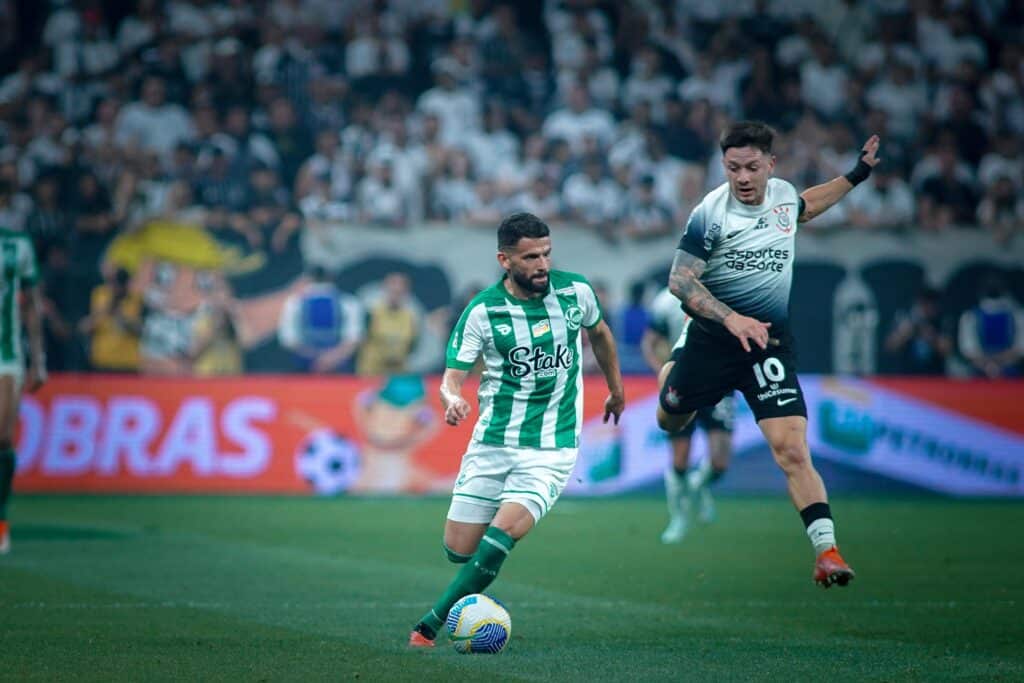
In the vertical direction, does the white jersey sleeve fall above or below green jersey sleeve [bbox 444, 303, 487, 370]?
above

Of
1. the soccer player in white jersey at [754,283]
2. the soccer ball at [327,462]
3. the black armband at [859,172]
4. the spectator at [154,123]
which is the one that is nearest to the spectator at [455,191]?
the soccer ball at [327,462]

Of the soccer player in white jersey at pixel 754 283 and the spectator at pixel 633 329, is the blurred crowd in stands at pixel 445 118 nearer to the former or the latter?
the spectator at pixel 633 329

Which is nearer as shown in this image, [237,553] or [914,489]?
[237,553]

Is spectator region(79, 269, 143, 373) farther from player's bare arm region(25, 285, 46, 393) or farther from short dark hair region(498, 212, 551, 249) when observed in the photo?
short dark hair region(498, 212, 551, 249)

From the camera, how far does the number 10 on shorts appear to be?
8.45 m

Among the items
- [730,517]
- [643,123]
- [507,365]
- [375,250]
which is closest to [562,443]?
[507,365]

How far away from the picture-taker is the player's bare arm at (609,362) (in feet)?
25.7

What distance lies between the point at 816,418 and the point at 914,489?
146cm

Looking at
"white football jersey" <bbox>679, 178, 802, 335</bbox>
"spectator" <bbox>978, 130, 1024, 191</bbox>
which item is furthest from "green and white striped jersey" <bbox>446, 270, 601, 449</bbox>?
"spectator" <bbox>978, 130, 1024, 191</bbox>

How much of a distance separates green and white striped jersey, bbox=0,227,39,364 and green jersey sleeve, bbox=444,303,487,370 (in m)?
5.25

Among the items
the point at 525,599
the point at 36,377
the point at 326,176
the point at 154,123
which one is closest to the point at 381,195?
the point at 326,176

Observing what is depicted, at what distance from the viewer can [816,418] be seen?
17984 millimetres

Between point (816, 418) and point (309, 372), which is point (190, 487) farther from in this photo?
point (816, 418)

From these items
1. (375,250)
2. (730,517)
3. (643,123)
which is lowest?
(730,517)
